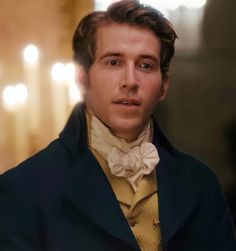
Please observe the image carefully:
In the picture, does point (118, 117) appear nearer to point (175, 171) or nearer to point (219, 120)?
point (175, 171)

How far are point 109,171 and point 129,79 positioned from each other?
0.20 metres

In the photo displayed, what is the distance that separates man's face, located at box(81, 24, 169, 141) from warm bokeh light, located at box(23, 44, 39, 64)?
20 cm

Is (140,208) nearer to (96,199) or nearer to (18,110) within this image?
(96,199)

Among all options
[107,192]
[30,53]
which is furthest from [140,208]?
[30,53]

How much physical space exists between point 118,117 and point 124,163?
3.9 inches

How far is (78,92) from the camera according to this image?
3.58ft

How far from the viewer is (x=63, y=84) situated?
115cm

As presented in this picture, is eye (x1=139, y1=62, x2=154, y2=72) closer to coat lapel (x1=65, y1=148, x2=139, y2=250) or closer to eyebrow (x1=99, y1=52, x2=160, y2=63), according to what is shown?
eyebrow (x1=99, y1=52, x2=160, y2=63)

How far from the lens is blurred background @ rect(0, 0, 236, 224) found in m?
1.13

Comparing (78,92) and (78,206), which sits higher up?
(78,92)

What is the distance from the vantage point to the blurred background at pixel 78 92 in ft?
3.70

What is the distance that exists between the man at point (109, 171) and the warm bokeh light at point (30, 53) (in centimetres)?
13

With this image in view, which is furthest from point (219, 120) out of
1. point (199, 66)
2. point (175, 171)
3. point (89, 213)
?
point (89, 213)

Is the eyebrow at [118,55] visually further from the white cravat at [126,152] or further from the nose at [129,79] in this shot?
the white cravat at [126,152]
